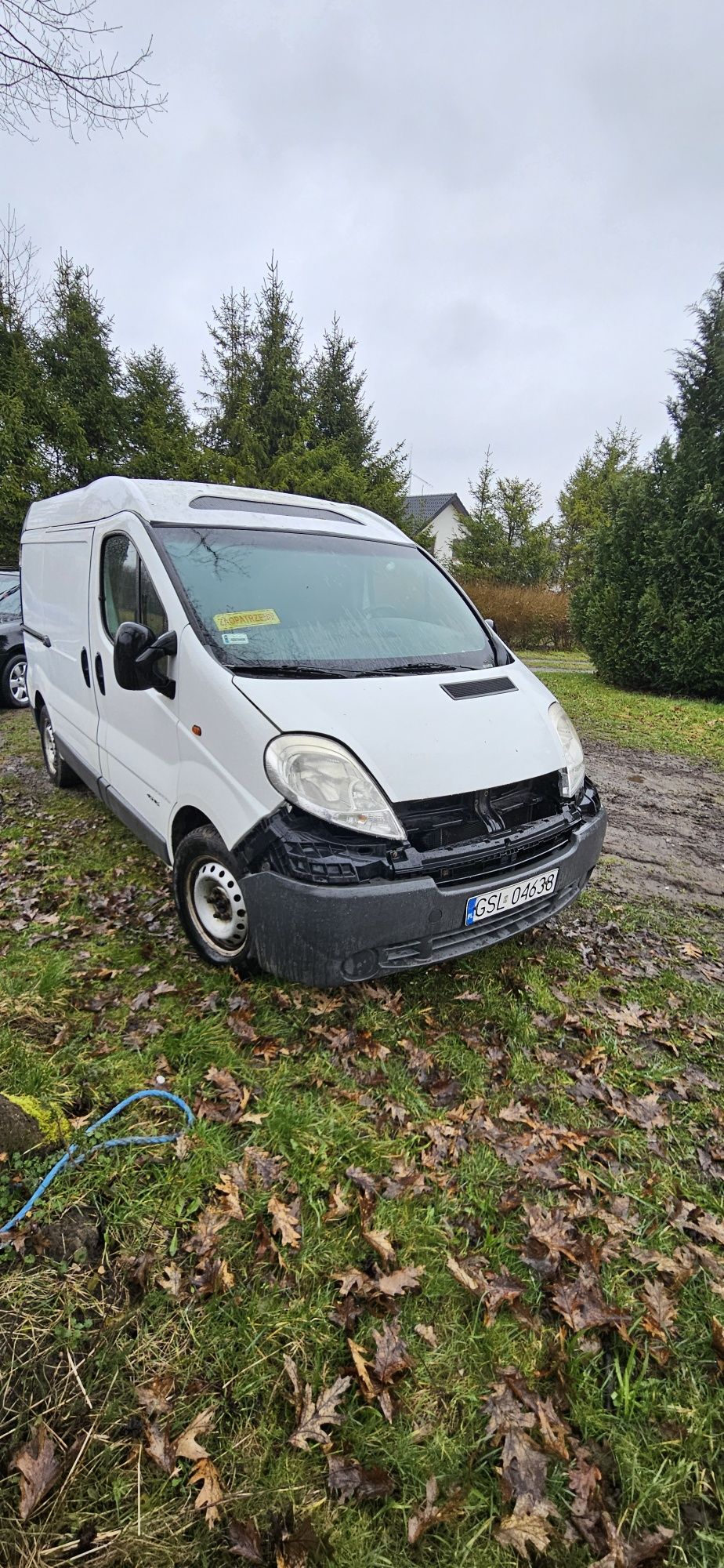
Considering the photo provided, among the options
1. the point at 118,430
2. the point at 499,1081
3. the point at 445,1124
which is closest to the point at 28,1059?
the point at 445,1124

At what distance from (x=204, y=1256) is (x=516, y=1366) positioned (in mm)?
857

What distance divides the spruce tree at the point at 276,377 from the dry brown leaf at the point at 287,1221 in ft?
64.3

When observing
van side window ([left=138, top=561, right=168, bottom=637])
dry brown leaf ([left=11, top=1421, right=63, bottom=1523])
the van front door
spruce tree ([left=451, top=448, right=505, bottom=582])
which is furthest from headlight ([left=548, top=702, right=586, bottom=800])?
spruce tree ([left=451, top=448, right=505, bottom=582])

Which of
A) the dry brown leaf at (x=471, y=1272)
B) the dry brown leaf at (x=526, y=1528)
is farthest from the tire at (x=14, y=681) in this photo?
the dry brown leaf at (x=526, y=1528)

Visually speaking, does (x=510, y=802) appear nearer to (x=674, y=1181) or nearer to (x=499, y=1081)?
(x=499, y=1081)

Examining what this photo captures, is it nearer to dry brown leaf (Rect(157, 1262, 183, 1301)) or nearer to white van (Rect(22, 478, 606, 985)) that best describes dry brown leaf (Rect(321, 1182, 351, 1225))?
dry brown leaf (Rect(157, 1262, 183, 1301))

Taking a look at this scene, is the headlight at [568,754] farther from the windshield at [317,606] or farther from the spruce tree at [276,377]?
the spruce tree at [276,377]

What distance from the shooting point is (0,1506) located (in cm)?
133

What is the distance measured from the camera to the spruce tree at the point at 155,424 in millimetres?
16938

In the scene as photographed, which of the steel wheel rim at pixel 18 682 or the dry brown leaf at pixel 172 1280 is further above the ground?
the steel wheel rim at pixel 18 682

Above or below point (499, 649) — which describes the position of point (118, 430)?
above

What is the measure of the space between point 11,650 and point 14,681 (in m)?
0.43

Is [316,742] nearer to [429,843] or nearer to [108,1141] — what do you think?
[429,843]

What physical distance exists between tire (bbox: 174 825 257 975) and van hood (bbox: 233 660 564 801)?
654mm
